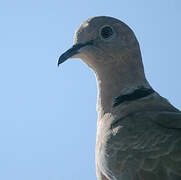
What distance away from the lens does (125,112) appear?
261 inches

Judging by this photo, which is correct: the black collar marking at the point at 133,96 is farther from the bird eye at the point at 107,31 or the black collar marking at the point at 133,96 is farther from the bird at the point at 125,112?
the bird eye at the point at 107,31

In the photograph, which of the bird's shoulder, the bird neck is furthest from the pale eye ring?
the bird's shoulder

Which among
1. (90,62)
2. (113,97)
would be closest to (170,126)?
(113,97)

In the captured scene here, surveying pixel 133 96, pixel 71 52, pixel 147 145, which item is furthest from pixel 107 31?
pixel 147 145

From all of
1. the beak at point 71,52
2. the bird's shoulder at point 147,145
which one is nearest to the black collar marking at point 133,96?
the bird's shoulder at point 147,145

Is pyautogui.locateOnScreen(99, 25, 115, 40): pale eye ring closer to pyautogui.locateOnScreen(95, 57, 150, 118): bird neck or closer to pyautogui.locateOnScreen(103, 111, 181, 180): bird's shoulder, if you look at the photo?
pyautogui.locateOnScreen(95, 57, 150, 118): bird neck

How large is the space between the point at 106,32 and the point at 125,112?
1.10m

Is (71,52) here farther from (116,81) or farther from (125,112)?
(125,112)

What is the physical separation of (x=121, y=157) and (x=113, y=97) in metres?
1.07

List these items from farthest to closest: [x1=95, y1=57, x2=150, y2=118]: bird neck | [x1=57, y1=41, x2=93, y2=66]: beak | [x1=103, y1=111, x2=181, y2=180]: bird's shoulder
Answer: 1. [x1=57, y1=41, x2=93, y2=66]: beak
2. [x1=95, y1=57, x2=150, y2=118]: bird neck
3. [x1=103, y1=111, x2=181, y2=180]: bird's shoulder

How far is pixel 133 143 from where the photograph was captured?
6.14 metres

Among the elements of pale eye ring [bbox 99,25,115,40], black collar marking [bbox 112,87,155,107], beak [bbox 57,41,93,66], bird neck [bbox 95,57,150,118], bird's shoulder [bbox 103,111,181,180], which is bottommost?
bird's shoulder [bbox 103,111,181,180]

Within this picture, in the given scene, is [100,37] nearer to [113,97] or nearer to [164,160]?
[113,97]

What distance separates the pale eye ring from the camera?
716 centimetres
